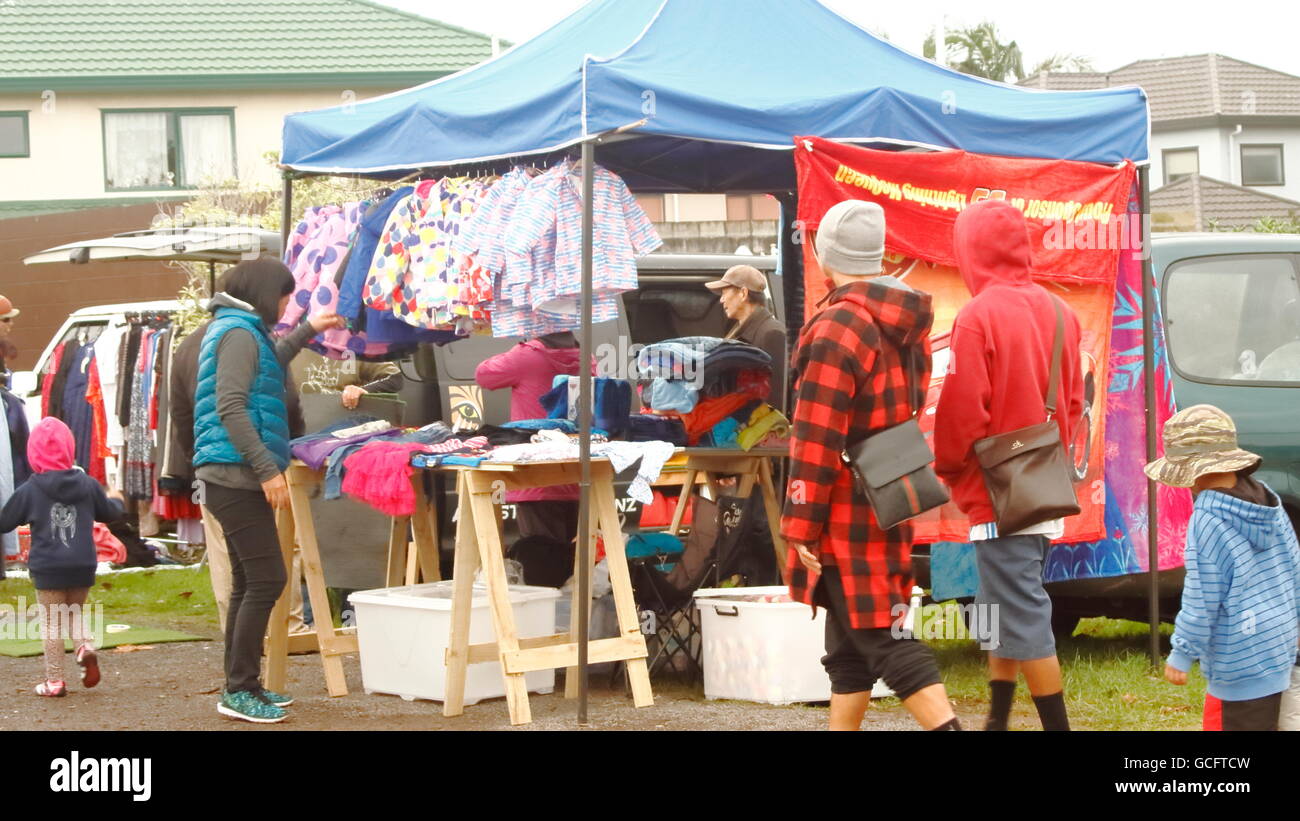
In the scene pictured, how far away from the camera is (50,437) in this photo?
25.4 feet

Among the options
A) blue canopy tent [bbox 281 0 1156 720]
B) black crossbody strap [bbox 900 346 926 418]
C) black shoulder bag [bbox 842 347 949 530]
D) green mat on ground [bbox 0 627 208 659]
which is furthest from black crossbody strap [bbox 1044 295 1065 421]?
green mat on ground [bbox 0 627 208 659]

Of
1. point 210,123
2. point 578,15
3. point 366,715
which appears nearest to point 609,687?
point 366,715

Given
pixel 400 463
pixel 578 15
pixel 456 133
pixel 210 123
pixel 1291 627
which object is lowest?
pixel 1291 627

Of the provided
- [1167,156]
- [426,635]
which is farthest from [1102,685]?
[1167,156]

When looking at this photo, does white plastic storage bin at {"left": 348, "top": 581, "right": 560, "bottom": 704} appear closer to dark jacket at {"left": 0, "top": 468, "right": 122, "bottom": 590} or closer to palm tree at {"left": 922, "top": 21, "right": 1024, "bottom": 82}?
dark jacket at {"left": 0, "top": 468, "right": 122, "bottom": 590}

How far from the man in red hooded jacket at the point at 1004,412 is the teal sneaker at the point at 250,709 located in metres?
3.04

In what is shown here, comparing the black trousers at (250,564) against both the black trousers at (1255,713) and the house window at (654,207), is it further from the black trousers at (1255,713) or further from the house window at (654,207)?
the house window at (654,207)

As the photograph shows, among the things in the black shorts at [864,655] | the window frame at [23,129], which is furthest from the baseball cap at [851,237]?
the window frame at [23,129]

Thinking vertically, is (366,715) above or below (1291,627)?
below

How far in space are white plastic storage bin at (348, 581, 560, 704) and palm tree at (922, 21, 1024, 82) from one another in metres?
31.8

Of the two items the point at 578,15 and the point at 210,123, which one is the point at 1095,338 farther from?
the point at 210,123

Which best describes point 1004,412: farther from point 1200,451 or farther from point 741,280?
point 741,280
